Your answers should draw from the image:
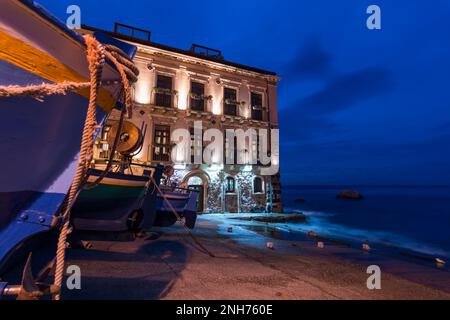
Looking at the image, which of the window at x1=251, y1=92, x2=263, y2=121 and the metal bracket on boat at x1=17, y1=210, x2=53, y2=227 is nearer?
the metal bracket on boat at x1=17, y1=210, x2=53, y2=227

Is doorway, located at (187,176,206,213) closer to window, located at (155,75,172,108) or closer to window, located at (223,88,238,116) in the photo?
window, located at (155,75,172,108)

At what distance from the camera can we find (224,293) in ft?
10.3

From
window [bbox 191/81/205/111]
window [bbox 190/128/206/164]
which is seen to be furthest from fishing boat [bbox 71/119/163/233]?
window [bbox 191/81/205/111]

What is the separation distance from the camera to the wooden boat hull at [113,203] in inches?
197

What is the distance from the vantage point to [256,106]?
18.7 metres

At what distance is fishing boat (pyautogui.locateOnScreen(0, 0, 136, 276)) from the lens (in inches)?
78.2

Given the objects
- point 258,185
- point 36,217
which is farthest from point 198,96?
point 36,217

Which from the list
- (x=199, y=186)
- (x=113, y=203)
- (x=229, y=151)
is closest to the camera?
(x=113, y=203)

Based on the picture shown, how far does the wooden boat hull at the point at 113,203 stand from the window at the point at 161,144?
30.9ft

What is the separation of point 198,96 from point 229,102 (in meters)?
2.49

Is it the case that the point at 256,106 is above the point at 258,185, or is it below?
above

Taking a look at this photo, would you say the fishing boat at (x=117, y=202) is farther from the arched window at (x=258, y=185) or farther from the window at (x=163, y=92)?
the arched window at (x=258, y=185)

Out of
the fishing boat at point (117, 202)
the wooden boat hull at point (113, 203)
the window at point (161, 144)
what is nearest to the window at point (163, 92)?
the window at point (161, 144)

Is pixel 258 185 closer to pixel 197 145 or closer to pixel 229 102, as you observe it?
pixel 197 145
